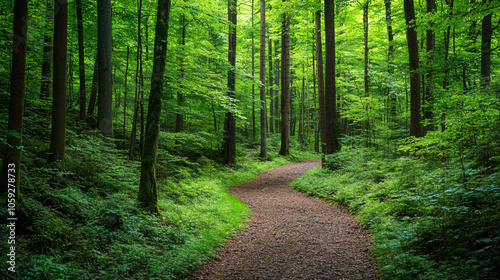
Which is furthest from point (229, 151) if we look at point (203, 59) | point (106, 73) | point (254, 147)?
point (106, 73)

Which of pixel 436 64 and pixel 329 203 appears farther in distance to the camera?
pixel 329 203

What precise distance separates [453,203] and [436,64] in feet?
13.8

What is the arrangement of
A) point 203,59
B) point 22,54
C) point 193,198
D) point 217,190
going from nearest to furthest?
point 22,54, point 193,198, point 217,190, point 203,59

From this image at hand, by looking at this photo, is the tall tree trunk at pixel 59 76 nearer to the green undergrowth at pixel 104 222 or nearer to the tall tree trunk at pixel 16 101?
the green undergrowth at pixel 104 222

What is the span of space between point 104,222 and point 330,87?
10895 millimetres

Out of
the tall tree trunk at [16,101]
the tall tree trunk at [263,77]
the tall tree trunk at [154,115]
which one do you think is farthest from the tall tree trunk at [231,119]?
the tall tree trunk at [16,101]

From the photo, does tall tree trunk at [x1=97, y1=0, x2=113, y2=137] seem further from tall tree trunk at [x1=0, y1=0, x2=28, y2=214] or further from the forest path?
the forest path

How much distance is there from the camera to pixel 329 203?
29.6ft

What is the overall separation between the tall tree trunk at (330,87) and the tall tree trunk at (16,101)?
11231 mm

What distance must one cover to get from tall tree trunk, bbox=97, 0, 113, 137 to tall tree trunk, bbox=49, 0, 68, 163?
3025 millimetres

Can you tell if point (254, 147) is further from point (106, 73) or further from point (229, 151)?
point (106, 73)

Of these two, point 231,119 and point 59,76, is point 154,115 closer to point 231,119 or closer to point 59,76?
point 59,76

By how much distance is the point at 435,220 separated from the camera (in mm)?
4379

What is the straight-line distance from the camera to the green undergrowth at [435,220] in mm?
3311
